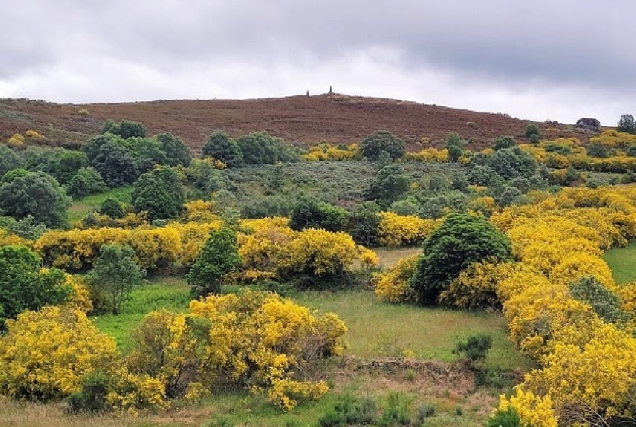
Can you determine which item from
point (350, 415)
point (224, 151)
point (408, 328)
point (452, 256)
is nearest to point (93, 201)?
point (224, 151)

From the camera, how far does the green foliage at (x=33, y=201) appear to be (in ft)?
149

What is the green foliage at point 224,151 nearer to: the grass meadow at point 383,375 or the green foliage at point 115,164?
the green foliage at point 115,164

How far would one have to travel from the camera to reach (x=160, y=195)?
161 feet

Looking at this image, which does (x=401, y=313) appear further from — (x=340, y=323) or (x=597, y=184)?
(x=597, y=184)

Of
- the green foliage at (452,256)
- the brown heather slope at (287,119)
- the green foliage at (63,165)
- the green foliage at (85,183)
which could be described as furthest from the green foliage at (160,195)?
the brown heather slope at (287,119)

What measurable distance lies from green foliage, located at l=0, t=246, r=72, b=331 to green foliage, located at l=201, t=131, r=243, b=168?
128ft

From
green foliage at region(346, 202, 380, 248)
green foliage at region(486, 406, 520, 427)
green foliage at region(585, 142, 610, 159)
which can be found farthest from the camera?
green foliage at region(585, 142, 610, 159)

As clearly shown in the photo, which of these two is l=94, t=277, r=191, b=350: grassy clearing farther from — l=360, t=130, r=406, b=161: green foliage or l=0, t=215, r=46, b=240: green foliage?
l=360, t=130, r=406, b=161: green foliage

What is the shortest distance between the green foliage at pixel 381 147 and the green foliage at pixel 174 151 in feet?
63.2

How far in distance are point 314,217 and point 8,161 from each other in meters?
30.1

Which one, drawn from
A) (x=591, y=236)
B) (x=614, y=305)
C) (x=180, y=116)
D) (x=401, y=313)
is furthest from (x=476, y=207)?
(x=180, y=116)

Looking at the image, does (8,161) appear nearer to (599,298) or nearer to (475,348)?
(475,348)

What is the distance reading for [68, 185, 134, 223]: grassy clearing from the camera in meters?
50.4

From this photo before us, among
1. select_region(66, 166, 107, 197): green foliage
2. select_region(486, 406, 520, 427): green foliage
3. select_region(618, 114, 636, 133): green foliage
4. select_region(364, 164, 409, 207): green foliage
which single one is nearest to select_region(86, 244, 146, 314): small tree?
select_region(486, 406, 520, 427): green foliage
